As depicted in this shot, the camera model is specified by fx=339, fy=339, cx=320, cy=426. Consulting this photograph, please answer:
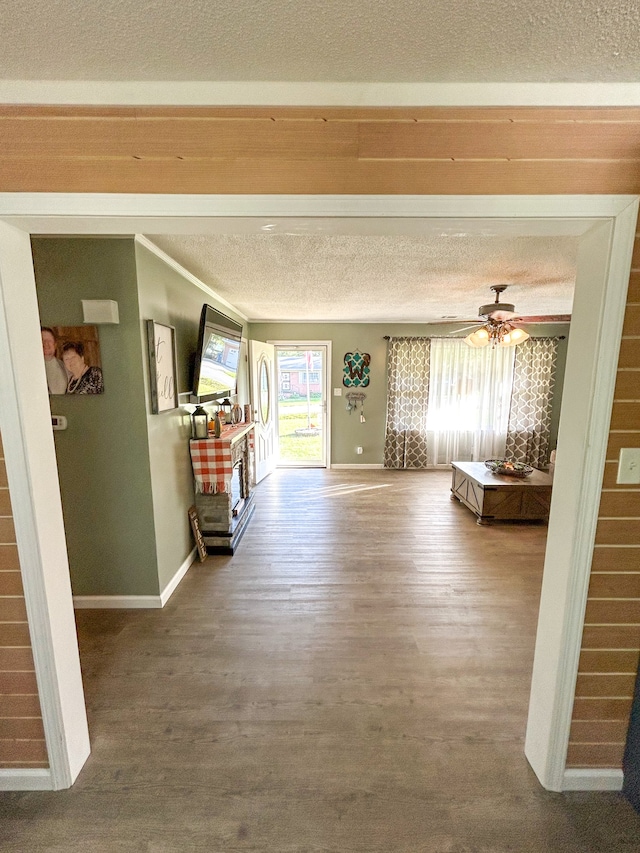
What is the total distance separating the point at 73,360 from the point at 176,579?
1649 millimetres

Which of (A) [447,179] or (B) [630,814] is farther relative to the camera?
(B) [630,814]

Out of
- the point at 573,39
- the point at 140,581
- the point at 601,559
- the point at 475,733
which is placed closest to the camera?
the point at 573,39

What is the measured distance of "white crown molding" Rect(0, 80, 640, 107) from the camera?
95 centimetres

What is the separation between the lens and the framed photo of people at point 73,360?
1.99 m

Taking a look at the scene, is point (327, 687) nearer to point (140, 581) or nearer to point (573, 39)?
point (140, 581)

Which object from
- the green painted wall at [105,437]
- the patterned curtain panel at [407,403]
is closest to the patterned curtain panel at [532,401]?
the patterned curtain panel at [407,403]

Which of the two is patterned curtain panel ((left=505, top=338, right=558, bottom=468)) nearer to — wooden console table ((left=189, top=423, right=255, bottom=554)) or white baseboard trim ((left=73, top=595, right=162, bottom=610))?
wooden console table ((left=189, top=423, right=255, bottom=554))

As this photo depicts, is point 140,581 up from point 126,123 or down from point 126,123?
down

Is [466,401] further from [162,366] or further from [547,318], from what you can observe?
[162,366]

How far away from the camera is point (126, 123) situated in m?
0.97

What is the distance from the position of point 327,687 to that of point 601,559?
1.36m

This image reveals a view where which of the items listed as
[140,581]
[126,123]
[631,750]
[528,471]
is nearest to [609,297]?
[126,123]

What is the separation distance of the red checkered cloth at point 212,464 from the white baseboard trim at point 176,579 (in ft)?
1.75

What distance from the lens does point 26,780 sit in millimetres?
1279
